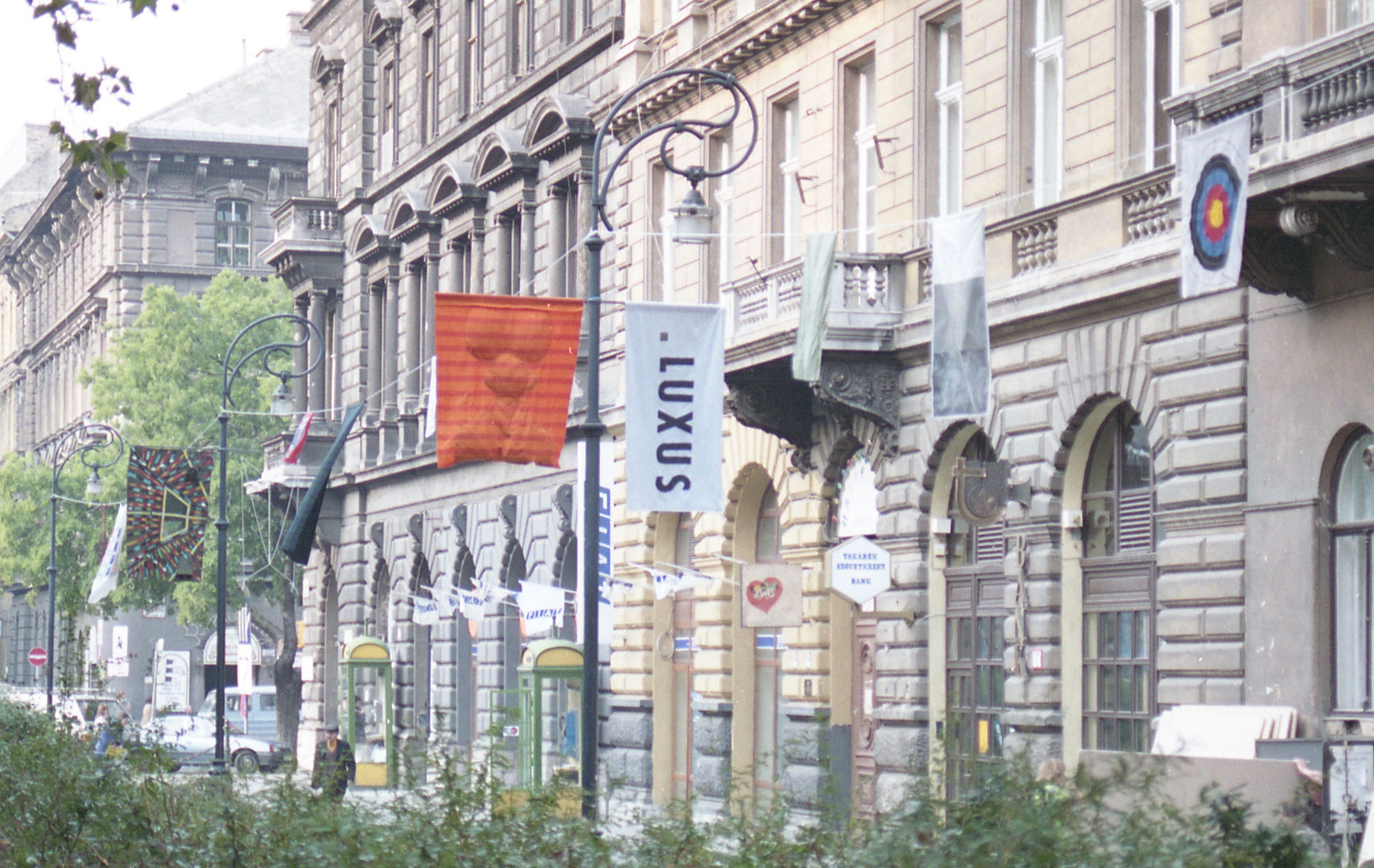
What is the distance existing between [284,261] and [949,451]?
27.4m

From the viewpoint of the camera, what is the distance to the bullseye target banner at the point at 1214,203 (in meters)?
17.4

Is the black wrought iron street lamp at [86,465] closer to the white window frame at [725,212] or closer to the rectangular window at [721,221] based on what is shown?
the rectangular window at [721,221]

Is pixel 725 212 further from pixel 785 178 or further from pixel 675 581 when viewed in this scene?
pixel 675 581

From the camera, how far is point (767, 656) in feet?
97.8

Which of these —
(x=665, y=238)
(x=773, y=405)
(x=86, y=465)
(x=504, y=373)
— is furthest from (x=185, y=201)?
(x=504, y=373)

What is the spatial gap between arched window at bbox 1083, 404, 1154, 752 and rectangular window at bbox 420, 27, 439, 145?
2313 centimetres

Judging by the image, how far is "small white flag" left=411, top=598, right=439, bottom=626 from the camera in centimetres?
4103

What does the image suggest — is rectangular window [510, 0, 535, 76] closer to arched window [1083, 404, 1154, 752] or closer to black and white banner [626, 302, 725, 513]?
black and white banner [626, 302, 725, 513]

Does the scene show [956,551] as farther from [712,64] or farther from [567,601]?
[567,601]

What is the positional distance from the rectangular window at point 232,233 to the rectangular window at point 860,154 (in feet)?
162

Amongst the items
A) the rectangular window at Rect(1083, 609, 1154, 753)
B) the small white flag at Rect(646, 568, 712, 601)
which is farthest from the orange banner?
the small white flag at Rect(646, 568, 712, 601)

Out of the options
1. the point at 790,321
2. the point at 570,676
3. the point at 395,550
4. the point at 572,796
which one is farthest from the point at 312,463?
the point at 572,796

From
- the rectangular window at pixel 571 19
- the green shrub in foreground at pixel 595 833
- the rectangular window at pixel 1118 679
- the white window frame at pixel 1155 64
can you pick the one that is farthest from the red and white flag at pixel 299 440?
the green shrub in foreground at pixel 595 833

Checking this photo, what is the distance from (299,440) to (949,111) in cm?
2297
